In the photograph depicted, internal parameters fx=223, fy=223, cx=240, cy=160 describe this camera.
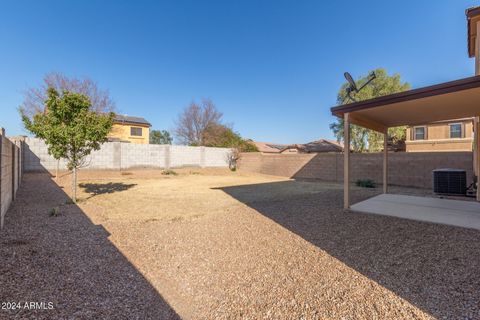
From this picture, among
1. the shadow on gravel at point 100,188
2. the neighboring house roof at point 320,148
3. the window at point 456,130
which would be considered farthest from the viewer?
the neighboring house roof at point 320,148

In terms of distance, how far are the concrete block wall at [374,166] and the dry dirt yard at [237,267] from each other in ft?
25.2

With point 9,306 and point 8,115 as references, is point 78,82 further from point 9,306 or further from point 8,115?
point 9,306

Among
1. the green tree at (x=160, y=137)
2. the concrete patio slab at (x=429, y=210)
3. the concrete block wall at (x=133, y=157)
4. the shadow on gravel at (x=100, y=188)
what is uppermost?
the green tree at (x=160, y=137)

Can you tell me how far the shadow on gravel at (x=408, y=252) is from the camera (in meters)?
2.17

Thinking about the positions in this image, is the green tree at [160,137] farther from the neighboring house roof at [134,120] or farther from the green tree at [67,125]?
the green tree at [67,125]

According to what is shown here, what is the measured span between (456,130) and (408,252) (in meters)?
21.7

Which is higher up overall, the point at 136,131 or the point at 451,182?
the point at 136,131

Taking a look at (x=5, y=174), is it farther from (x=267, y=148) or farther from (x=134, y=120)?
(x=267, y=148)

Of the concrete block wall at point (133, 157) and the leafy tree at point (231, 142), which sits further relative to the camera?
the leafy tree at point (231, 142)

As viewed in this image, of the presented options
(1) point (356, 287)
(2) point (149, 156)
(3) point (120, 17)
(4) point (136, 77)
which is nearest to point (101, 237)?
(1) point (356, 287)

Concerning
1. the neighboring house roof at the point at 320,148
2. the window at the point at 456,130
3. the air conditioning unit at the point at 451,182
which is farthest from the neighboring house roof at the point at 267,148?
the air conditioning unit at the point at 451,182

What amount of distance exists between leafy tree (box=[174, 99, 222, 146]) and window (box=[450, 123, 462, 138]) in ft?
83.3

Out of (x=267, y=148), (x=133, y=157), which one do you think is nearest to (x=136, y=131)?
(x=133, y=157)

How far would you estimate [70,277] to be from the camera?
99.0 inches
